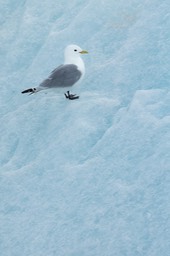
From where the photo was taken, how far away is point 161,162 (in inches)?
176

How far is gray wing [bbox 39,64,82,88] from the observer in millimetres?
5609

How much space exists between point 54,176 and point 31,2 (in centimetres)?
328

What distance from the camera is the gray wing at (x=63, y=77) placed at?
221 inches

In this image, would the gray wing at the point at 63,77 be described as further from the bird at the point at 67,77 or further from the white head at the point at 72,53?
the white head at the point at 72,53

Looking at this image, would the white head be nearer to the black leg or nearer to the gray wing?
the gray wing

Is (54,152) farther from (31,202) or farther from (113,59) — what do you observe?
(113,59)

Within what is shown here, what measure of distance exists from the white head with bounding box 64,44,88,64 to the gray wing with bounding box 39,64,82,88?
15 centimetres

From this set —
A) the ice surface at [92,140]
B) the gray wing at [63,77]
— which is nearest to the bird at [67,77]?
the gray wing at [63,77]

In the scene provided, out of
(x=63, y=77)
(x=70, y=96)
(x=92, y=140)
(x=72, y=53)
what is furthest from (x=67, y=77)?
(x=92, y=140)

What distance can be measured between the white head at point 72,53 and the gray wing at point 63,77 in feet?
0.48

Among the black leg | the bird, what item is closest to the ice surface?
the black leg

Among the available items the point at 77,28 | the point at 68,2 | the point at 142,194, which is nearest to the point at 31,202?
the point at 142,194

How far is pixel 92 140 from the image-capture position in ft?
16.6

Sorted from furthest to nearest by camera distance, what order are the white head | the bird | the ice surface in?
1. the white head
2. the bird
3. the ice surface
